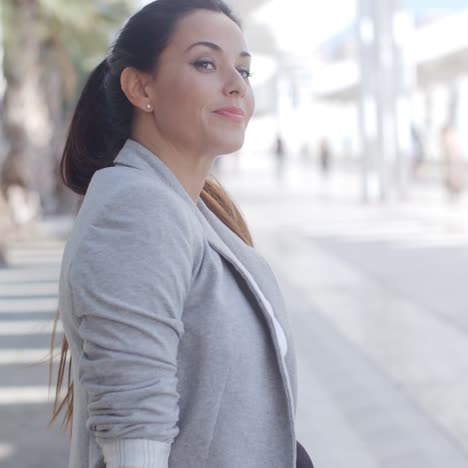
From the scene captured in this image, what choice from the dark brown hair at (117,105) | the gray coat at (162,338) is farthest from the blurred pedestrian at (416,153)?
the gray coat at (162,338)

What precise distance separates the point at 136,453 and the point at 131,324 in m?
0.19

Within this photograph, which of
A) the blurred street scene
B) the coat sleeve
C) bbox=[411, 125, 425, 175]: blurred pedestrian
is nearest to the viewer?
the coat sleeve

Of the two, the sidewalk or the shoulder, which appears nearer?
the shoulder

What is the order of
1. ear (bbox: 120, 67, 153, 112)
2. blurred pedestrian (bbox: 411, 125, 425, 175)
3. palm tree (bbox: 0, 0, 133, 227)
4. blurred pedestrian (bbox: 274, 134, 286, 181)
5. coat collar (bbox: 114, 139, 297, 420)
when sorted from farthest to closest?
blurred pedestrian (bbox: 274, 134, 286, 181)
blurred pedestrian (bbox: 411, 125, 425, 175)
palm tree (bbox: 0, 0, 133, 227)
ear (bbox: 120, 67, 153, 112)
coat collar (bbox: 114, 139, 297, 420)

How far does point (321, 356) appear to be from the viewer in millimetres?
5637

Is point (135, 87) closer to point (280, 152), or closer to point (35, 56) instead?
point (35, 56)

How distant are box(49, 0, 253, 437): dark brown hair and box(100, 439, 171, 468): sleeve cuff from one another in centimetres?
42

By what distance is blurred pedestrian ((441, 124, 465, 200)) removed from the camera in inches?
638

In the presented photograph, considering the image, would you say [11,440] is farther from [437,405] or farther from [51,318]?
[51,318]

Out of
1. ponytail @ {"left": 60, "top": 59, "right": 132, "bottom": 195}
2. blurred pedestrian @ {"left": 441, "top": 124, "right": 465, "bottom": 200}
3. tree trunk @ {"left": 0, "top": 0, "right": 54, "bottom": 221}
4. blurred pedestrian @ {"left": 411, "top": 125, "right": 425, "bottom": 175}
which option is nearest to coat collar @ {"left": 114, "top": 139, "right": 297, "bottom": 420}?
ponytail @ {"left": 60, "top": 59, "right": 132, "bottom": 195}

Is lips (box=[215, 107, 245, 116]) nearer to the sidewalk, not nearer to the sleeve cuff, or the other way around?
the sleeve cuff

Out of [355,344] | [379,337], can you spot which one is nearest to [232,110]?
[355,344]

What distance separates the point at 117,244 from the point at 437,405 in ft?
11.8

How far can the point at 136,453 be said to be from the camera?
1229mm
